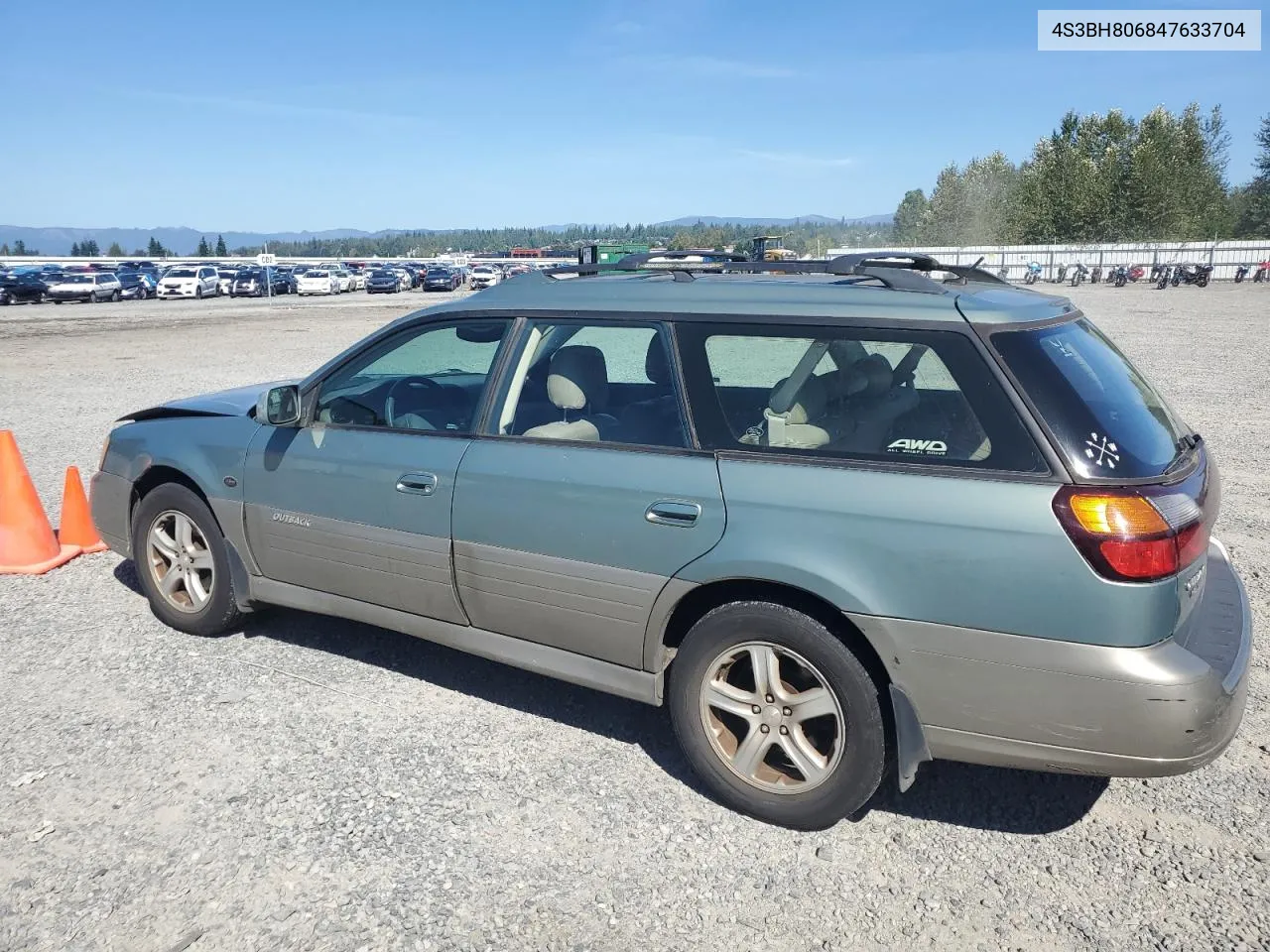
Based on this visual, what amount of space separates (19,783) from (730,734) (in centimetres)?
256

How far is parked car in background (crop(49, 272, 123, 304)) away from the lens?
43.8 meters

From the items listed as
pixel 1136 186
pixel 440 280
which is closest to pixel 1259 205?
pixel 1136 186

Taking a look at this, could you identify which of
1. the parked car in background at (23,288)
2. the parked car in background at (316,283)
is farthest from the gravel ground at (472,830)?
the parked car in background at (316,283)

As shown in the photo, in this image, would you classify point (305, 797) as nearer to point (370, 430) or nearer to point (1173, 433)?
point (370, 430)

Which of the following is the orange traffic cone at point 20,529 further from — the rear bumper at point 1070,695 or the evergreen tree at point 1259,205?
the evergreen tree at point 1259,205

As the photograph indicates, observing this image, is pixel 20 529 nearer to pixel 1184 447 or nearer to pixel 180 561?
pixel 180 561

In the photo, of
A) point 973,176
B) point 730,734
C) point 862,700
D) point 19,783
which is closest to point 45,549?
point 19,783

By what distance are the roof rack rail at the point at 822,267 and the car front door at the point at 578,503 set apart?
0.46m

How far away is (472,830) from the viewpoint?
132 inches

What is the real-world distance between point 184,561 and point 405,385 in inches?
57.9

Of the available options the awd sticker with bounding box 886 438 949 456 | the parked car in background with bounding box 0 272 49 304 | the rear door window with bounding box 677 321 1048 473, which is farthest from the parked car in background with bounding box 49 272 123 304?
the awd sticker with bounding box 886 438 949 456

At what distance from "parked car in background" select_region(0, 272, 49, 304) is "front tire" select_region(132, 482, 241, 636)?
148ft

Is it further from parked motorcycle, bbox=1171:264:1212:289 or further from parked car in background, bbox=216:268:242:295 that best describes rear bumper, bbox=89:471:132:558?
parked motorcycle, bbox=1171:264:1212:289

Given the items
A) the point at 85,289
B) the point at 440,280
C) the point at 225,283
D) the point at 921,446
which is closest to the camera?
the point at 921,446
